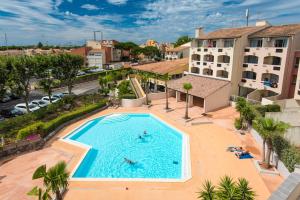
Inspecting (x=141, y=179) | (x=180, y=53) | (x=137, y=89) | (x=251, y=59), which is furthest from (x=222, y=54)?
(x=180, y=53)

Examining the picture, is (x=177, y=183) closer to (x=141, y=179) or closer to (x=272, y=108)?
(x=141, y=179)

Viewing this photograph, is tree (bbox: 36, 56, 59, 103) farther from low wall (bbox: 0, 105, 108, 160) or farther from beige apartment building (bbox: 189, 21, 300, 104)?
beige apartment building (bbox: 189, 21, 300, 104)

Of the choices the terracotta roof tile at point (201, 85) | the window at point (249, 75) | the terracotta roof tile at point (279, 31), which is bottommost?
the terracotta roof tile at point (201, 85)

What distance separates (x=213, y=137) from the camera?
26.3 metres

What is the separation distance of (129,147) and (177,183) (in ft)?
31.5

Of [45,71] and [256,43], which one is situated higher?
[256,43]

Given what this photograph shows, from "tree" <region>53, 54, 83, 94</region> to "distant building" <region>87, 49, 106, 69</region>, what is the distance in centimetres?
4914

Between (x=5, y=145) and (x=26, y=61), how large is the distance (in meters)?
14.8

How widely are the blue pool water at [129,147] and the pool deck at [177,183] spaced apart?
1.65 meters

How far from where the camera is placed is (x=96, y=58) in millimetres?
92125

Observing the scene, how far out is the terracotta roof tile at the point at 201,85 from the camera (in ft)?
116

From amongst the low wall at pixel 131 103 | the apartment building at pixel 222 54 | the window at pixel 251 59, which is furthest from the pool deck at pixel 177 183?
the window at pixel 251 59

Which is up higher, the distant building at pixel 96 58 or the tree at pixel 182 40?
the tree at pixel 182 40

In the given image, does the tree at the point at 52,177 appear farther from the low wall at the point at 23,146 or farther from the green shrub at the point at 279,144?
the green shrub at the point at 279,144
